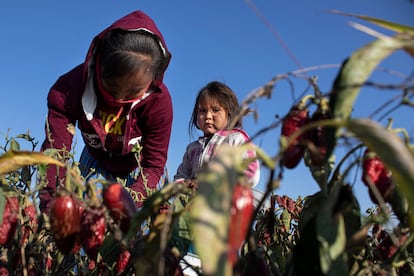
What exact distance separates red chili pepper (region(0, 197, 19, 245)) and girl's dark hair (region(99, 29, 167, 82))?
54.0 inches

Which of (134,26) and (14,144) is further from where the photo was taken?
(134,26)

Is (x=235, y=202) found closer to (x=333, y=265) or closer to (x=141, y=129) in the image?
(x=333, y=265)

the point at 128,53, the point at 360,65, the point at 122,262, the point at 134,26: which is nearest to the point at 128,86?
the point at 128,53

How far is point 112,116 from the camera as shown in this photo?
238 centimetres

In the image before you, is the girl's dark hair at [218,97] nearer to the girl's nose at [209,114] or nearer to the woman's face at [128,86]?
the girl's nose at [209,114]

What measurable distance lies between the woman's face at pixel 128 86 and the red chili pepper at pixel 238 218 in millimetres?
1669

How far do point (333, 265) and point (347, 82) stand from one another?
190 mm

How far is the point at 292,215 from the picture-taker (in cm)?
161

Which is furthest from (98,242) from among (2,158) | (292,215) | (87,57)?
(87,57)

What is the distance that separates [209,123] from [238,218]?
84.1 inches

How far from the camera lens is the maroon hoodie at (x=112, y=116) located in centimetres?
221

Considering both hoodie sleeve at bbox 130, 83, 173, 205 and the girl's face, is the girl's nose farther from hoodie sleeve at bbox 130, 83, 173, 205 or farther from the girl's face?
hoodie sleeve at bbox 130, 83, 173, 205

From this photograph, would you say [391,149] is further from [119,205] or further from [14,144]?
[14,144]

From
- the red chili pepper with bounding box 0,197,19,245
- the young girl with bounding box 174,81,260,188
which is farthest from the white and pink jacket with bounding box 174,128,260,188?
the red chili pepper with bounding box 0,197,19,245
